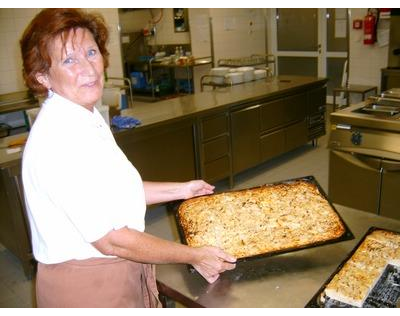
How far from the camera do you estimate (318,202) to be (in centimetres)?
149

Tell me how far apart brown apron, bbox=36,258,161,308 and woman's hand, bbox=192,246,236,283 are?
22 centimetres

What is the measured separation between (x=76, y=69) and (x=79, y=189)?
1.12 ft

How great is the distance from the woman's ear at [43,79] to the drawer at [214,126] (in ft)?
7.58

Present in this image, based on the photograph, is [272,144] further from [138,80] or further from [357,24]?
[138,80]

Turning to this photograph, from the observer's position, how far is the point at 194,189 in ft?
5.19

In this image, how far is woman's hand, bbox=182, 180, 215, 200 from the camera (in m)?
1.56

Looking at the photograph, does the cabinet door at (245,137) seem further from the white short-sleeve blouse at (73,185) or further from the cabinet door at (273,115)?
the white short-sleeve blouse at (73,185)

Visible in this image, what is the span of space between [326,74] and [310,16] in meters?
1.04

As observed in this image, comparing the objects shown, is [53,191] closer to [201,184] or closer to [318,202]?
[201,184]

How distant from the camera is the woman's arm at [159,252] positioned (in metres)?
1.07

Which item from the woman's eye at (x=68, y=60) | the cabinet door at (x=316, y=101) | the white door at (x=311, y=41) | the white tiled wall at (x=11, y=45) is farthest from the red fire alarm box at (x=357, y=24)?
the woman's eye at (x=68, y=60)

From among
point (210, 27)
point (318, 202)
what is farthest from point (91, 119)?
point (210, 27)

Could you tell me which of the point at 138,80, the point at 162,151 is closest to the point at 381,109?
the point at 162,151
